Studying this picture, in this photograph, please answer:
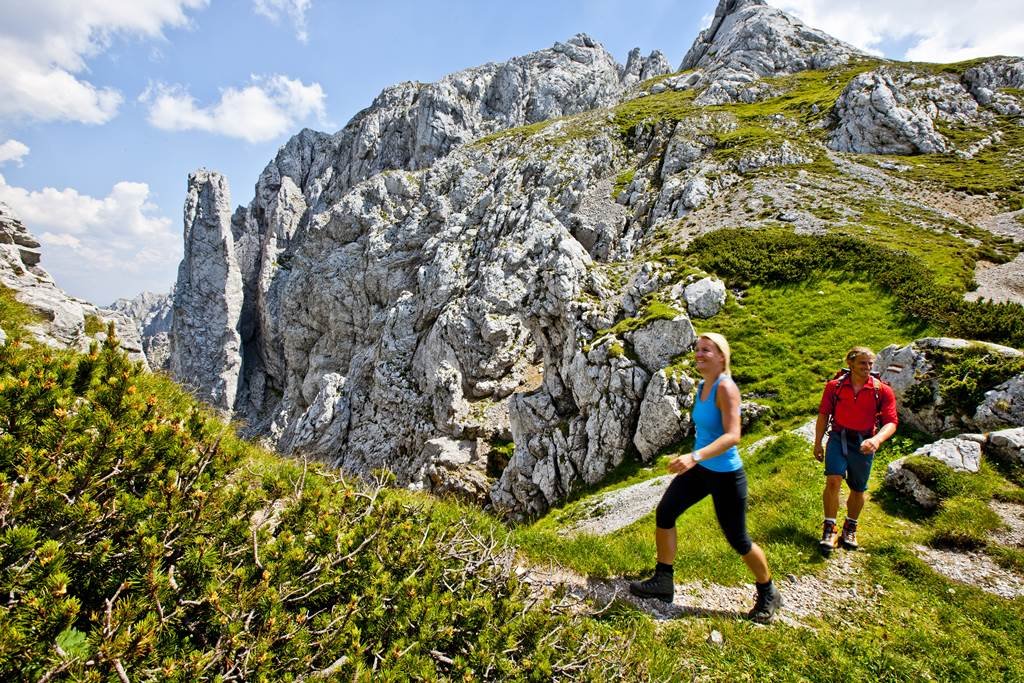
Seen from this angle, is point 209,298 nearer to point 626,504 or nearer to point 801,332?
point 626,504

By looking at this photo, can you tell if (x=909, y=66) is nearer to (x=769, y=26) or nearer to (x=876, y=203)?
(x=769, y=26)

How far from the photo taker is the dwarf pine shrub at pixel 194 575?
7.86 feet

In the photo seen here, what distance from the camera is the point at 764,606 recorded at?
5914 millimetres

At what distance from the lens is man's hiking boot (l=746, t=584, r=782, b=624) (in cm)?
586

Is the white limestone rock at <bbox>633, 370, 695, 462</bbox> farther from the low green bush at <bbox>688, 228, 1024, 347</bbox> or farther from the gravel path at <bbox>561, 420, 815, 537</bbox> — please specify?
the low green bush at <bbox>688, 228, 1024, 347</bbox>

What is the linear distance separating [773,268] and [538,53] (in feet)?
371

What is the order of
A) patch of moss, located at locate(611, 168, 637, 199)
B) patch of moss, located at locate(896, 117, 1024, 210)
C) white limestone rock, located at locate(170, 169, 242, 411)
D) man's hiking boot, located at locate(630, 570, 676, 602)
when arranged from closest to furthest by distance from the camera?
1. man's hiking boot, located at locate(630, 570, 676, 602)
2. patch of moss, located at locate(896, 117, 1024, 210)
3. patch of moss, located at locate(611, 168, 637, 199)
4. white limestone rock, located at locate(170, 169, 242, 411)

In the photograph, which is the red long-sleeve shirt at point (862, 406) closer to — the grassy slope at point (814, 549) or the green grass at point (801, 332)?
the grassy slope at point (814, 549)

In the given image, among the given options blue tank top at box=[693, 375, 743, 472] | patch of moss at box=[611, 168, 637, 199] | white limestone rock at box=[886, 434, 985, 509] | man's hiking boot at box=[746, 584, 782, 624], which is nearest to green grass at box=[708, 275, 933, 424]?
white limestone rock at box=[886, 434, 985, 509]

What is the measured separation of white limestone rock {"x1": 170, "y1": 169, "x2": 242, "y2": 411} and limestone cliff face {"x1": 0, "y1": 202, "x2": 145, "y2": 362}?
252 ft

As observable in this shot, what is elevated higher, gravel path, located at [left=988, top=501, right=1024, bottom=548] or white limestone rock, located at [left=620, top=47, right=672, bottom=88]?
white limestone rock, located at [left=620, top=47, right=672, bottom=88]

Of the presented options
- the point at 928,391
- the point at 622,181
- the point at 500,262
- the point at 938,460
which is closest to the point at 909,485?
the point at 938,460

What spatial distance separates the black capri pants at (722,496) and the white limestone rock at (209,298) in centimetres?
9947

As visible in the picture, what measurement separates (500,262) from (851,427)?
39223 mm
